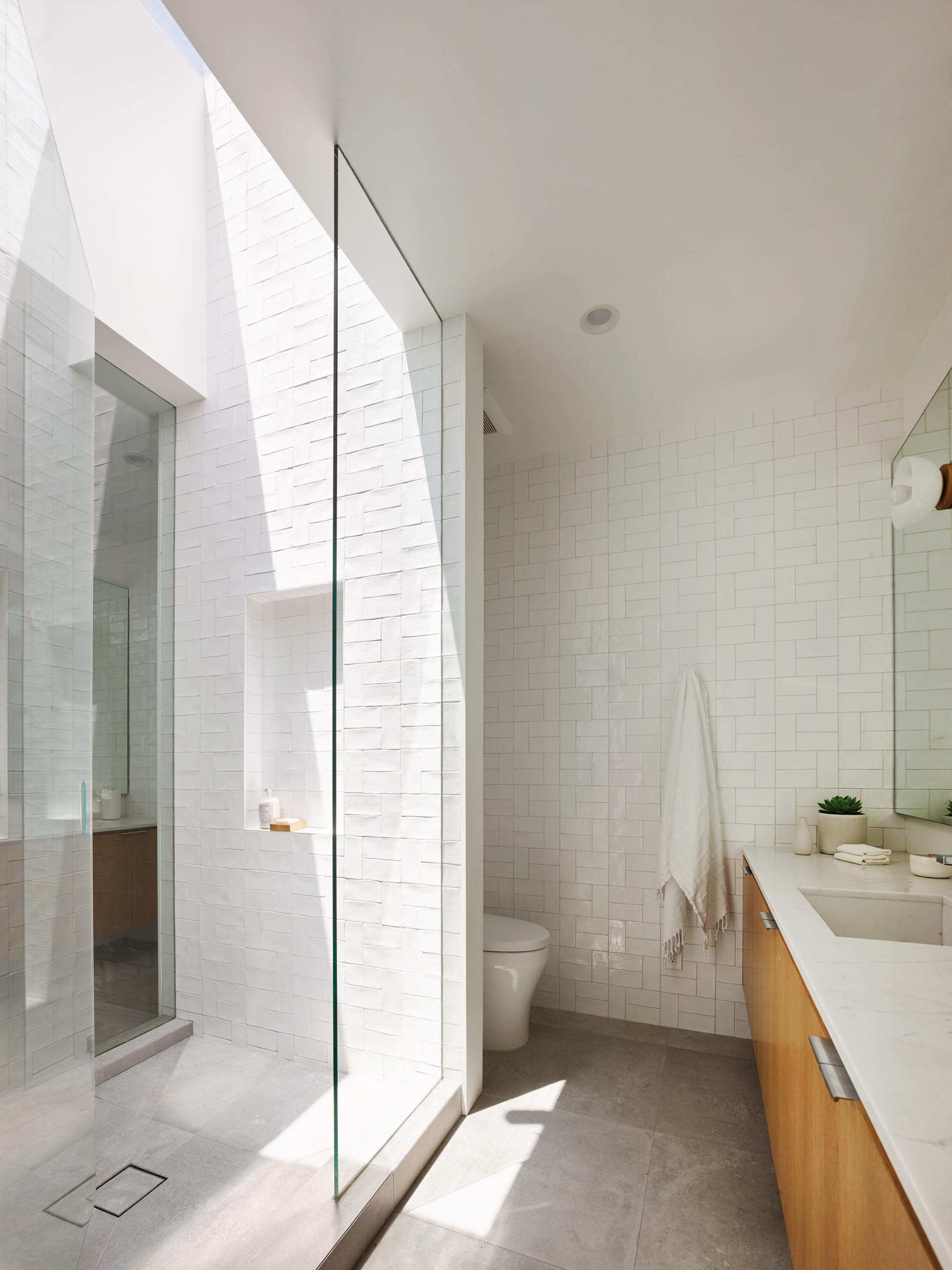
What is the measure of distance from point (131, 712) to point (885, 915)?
111 inches

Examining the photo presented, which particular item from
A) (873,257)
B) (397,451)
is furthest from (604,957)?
(873,257)

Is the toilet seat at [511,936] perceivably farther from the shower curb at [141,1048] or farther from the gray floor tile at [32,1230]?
the gray floor tile at [32,1230]

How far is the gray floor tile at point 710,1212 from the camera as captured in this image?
5.77ft

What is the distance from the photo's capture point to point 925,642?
2.52m

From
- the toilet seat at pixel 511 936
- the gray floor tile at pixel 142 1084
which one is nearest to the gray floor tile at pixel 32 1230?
the gray floor tile at pixel 142 1084

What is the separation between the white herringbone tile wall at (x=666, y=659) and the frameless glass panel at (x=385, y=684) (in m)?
1.16

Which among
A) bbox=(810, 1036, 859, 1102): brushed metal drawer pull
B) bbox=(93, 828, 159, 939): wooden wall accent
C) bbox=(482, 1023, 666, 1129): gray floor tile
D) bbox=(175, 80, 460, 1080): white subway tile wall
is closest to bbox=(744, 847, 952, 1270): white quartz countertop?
bbox=(810, 1036, 859, 1102): brushed metal drawer pull

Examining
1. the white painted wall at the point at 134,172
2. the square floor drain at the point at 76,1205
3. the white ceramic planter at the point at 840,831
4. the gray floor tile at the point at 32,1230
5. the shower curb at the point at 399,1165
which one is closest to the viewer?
the gray floor tile at the point at 32,1230

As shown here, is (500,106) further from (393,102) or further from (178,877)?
(178,877)

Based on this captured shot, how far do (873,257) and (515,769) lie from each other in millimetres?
2453

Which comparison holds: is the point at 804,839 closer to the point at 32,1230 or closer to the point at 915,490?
the point at 915,490

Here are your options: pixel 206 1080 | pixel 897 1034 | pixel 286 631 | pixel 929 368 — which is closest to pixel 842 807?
pixel 929 368

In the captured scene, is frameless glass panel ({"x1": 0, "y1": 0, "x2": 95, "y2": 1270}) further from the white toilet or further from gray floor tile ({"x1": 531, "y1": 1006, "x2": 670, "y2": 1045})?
gray floor tile ({"x1": 531, "y1": 1006, "x2": 670, "y2": 1045})

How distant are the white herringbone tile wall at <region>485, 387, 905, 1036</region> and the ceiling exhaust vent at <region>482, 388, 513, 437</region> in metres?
0.32
